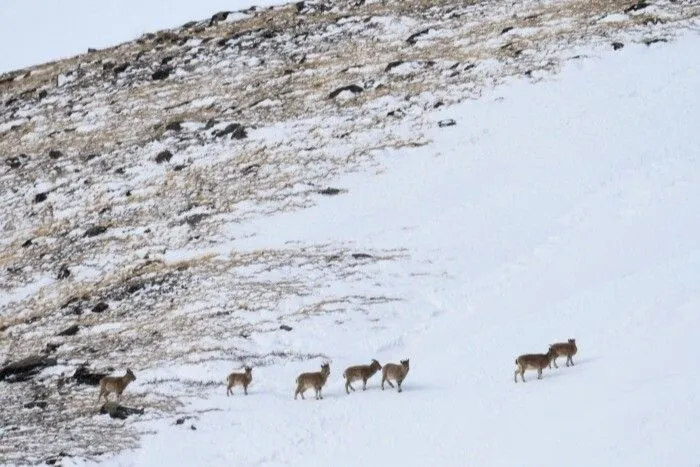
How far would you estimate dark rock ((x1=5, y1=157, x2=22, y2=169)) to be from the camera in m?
45.6

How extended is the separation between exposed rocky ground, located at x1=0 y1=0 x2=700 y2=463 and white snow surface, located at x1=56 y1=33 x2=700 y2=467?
1256 mm

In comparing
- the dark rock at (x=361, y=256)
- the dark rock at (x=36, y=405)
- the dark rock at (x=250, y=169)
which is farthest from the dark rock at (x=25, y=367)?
the dark rock at (x=250, y=169)

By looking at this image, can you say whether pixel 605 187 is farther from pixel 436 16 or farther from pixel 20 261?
pixel 436 16

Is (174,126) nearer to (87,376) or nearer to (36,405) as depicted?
(87,376)

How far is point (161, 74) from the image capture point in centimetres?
5359

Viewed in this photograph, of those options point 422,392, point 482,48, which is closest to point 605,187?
point 422,392

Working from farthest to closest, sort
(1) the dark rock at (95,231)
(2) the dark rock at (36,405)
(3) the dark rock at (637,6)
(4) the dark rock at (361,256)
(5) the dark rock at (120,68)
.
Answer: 1. (5) the dark rock at (120,68)
2. (3) the dark rock at (637,6)
3. (1) the dark rock at (95,231)
4. (4) the dark rock at (361,256)
5. (2) the dark rock at (36,405)

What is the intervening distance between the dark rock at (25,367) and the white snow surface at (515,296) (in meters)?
3.83

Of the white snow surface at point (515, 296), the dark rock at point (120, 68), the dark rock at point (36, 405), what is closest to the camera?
the white snow surface at point (515, 296)

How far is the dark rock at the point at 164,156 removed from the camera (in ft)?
135

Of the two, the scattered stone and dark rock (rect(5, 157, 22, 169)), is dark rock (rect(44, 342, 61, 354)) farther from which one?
dark rock (rect(5, 157, 22, 169))

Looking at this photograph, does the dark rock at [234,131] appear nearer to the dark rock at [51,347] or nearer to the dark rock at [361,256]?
the dark rock at [361,256]

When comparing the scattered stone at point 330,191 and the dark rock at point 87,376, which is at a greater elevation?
the scattered stone at point 330,191

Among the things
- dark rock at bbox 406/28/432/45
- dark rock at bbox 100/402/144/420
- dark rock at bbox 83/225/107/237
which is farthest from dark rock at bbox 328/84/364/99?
dark rock at bbox 100/402/144/420
